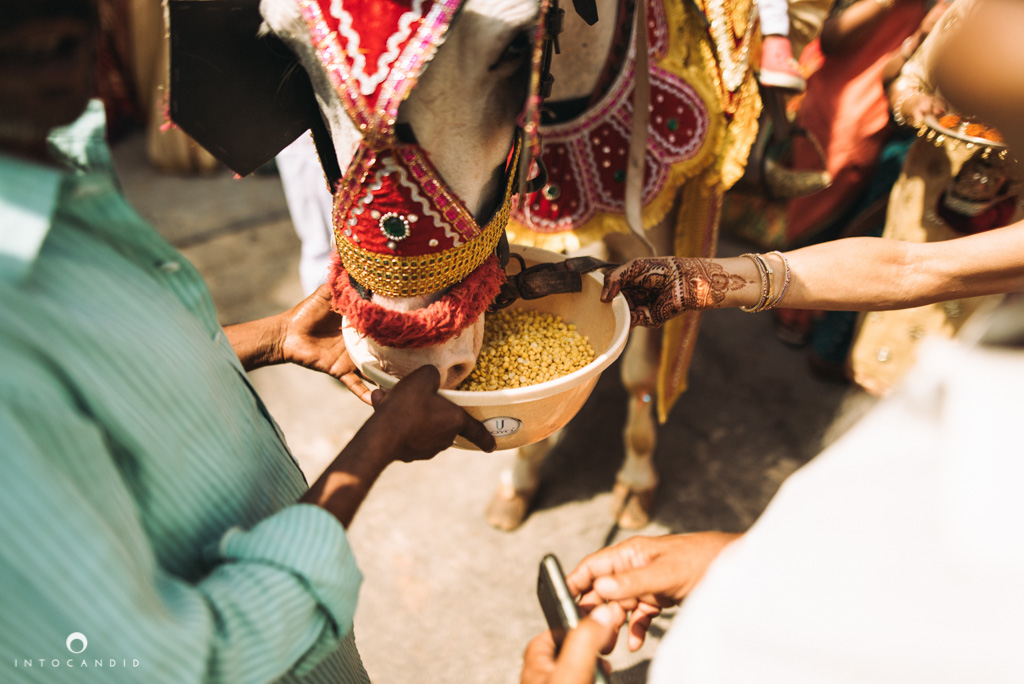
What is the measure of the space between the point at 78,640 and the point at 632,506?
215cm

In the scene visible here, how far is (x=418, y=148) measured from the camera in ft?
3.44

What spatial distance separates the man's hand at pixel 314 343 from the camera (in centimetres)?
156

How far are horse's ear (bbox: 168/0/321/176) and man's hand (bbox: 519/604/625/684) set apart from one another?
1.04 meters

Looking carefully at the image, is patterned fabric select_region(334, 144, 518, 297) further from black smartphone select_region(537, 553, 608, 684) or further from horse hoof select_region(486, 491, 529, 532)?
horse hoof select_region(486, 491, 529, 532)

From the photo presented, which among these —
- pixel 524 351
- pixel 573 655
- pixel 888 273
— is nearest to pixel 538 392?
pixel 524 351

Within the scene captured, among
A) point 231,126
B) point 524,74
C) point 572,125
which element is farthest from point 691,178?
point 231,126

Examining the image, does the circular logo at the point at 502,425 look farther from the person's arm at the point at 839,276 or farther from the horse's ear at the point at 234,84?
the horse's ear at the point at 234,84

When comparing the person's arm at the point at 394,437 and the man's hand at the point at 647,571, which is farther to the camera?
the man's hand at the point at 647,571

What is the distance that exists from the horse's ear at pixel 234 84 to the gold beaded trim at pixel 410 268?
28cm

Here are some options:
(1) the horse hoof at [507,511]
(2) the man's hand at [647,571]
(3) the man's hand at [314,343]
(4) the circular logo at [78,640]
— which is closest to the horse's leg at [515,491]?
(1) the horse hoof at [507,511]

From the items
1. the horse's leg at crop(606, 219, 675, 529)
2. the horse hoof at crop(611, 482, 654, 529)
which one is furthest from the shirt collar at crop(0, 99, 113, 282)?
the horse hoof at crop(611, 482, 654, 529)

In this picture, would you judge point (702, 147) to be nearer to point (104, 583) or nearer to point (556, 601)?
point (556, 601)

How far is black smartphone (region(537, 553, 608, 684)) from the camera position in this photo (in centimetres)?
101

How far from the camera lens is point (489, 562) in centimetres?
238
